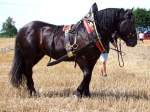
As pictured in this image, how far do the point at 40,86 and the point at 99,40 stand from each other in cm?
301

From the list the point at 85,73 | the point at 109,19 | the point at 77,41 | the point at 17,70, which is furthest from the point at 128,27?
the point at 17,70

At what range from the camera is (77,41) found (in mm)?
9977

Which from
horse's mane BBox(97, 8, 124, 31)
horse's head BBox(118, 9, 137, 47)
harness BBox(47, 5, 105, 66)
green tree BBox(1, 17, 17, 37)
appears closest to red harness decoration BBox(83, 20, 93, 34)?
harness BBox(47, 5, 105, 66)

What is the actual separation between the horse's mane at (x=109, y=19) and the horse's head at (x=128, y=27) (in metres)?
0.10

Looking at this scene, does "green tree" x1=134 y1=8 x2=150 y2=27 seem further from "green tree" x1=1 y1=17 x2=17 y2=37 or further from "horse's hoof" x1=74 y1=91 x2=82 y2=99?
"horse's hoof" x1=74 y1=91 x2=82 y2=99

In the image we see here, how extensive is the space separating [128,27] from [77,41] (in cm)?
111

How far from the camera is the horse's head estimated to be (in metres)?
9.66

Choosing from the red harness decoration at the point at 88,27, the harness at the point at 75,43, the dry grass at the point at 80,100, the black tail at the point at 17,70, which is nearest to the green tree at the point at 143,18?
the dry grass at the point at 80,100

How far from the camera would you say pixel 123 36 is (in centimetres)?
979

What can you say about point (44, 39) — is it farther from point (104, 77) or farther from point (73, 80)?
point (104, 77)

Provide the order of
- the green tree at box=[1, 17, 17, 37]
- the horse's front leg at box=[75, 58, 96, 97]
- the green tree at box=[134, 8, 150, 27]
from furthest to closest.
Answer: the green tree at box=[1, 17, 17, 37]
the green tree at box=[134, 8, 150, 27]
the horse's front leg at box=[75, 58, 96, 97]

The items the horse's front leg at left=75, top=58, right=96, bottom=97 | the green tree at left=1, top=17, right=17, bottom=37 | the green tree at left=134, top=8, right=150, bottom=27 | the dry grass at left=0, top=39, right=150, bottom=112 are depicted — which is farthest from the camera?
the green tree at left=1, top=17, right=17, bottom=37

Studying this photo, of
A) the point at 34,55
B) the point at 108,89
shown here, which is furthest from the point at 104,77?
the point at 34,55

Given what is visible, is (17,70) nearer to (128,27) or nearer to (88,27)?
(88,27)
